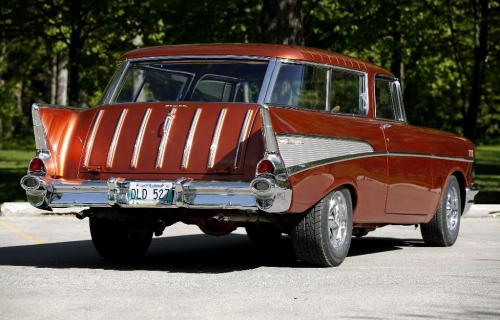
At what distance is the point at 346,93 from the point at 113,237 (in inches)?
97.9

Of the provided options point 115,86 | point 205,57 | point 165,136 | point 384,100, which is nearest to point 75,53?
point 384,100

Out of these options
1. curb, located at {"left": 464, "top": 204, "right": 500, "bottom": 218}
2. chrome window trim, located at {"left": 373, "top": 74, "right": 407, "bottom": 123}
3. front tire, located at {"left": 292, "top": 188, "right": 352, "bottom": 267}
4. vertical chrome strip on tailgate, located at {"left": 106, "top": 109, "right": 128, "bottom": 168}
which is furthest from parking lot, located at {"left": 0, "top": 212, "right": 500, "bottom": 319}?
curb, located at {"left": 464, "top": 204, "right": 500, "bottom": 218}

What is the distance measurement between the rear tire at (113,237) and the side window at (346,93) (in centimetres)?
206

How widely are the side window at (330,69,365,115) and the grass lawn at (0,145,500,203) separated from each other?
1019 cm

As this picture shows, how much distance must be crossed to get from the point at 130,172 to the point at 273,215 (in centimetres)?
123

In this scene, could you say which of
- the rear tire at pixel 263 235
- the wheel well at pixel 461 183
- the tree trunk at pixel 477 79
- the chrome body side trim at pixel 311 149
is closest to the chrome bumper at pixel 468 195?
the wheel well at pixel 461 183

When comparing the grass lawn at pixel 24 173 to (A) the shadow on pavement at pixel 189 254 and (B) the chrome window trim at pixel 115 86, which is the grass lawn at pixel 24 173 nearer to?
(A) the shadow on pavement at pixel 189 254

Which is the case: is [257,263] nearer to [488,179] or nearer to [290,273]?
[290,273]

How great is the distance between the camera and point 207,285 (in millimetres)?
8805

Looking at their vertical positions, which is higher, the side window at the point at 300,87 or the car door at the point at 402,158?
the side window at the point at 300,87

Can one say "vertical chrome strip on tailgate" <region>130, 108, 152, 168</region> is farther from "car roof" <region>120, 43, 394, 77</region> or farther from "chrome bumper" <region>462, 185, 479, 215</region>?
"chrome bumper" <region>462, 185, 479, 215</region>

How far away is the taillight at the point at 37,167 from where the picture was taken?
32.6ft

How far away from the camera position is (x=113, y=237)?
423 inches

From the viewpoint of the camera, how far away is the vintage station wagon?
9.31 meters
